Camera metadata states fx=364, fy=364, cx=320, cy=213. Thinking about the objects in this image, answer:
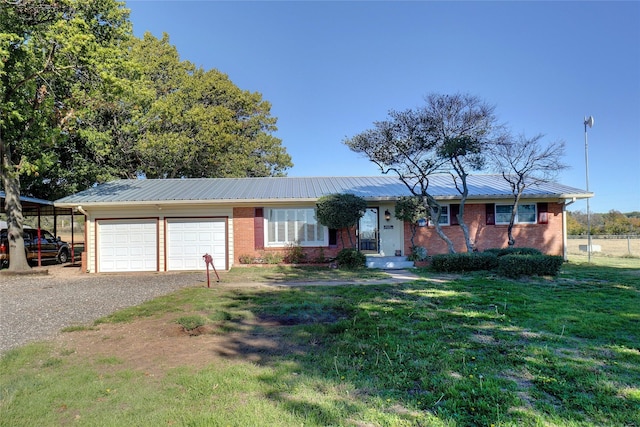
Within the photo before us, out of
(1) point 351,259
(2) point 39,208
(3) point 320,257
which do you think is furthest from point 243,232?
(2) point 39,208

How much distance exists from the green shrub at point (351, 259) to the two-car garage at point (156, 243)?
4507mm

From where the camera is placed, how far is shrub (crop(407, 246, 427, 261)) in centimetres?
1349

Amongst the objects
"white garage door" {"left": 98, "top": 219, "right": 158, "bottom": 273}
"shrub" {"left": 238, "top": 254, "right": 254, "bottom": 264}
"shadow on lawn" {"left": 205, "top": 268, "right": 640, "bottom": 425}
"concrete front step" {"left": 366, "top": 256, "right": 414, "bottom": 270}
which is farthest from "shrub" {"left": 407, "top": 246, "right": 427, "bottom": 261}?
"white garage door" {"left": 98, "top": 219, "right": 158, "bottom": 273}

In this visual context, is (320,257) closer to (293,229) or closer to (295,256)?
(295,256)

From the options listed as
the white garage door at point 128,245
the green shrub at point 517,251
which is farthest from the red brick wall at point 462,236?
the white garage door at point 128,245

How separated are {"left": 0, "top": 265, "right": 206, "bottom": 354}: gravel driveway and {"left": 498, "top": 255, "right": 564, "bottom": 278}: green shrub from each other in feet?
29.1

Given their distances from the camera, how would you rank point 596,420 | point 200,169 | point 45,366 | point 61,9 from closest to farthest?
point 596,420
point 45,366
point 61,9
point 200,169

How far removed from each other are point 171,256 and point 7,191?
22.2 feet

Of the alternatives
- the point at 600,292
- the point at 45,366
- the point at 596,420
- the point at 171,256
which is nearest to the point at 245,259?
the point at 171,256

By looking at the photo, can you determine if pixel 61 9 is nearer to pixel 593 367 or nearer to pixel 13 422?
pixel 13 422

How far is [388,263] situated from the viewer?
1334 centimetres

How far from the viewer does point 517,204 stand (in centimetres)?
1403

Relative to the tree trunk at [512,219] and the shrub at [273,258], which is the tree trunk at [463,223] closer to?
the tree trunk at [512,219]

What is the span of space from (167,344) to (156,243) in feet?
32.6
